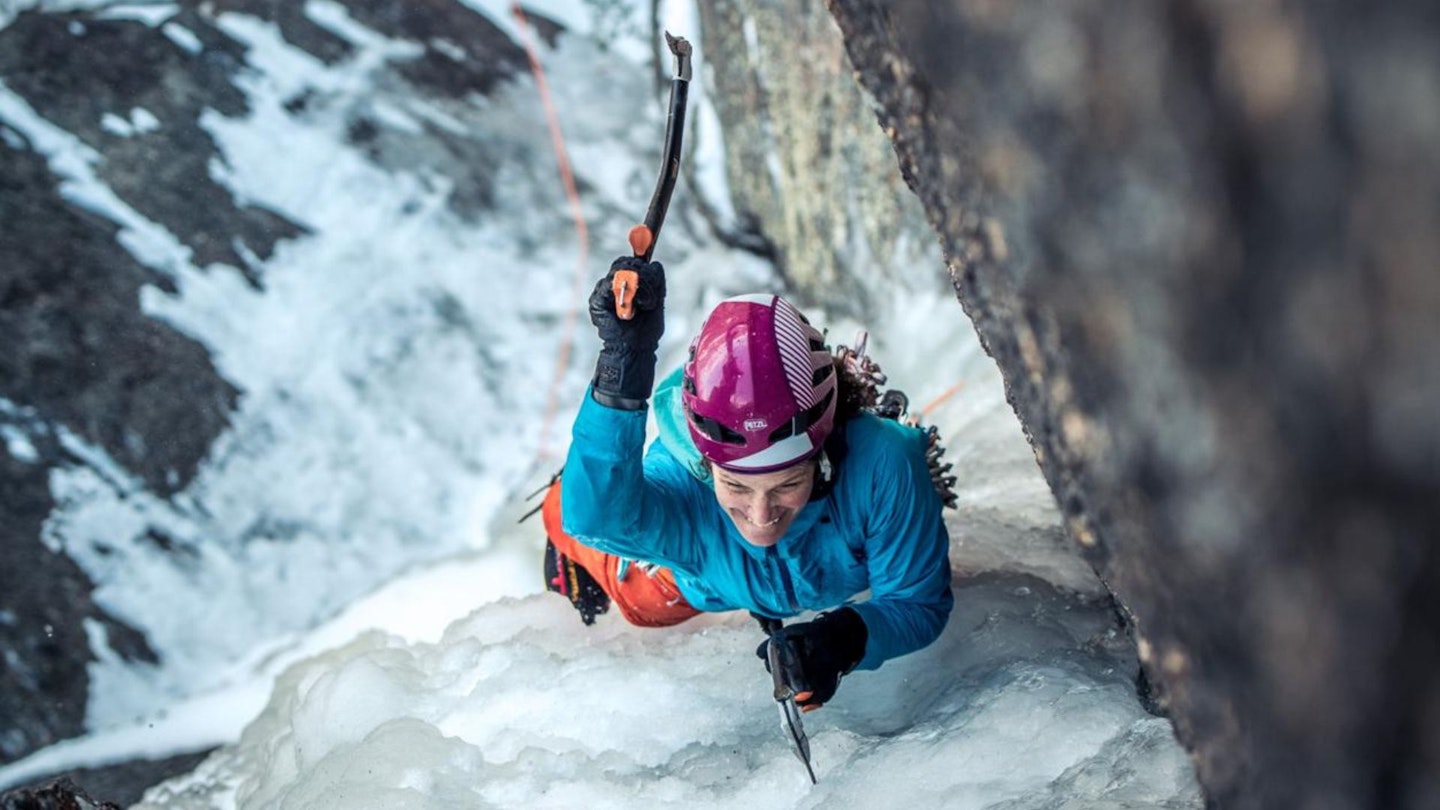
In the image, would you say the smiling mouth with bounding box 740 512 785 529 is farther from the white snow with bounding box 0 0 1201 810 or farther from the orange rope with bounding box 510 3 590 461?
the orange rope with bounding box 510 3 590 461

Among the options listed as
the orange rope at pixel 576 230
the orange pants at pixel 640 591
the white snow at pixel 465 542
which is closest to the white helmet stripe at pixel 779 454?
the white snow at pixel 465 542

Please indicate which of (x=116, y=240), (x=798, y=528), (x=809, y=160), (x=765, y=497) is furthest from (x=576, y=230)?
(x=765, y=497)

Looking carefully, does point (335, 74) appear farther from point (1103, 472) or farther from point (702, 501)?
point (1103, 472)

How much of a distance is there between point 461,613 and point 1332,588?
3974 mm

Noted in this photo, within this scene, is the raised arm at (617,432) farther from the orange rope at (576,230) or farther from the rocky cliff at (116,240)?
the rocky cliff at (116,240)

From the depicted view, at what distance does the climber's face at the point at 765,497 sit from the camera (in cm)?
211

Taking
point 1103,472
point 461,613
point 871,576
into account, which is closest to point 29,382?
point 461,613

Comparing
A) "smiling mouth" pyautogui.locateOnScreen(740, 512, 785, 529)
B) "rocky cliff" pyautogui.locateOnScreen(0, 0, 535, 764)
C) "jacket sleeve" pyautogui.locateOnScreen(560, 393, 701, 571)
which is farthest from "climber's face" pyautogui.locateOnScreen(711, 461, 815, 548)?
"rocky cliff" pyautogui.locateOnScreen(0, 0, 535, 764)

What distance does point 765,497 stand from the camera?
6.96 feet

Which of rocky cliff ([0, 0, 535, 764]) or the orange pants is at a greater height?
the orange pants

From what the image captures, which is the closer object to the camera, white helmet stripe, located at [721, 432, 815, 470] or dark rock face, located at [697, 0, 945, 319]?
white helmet stripe, located at [721, 432, 815, 470]

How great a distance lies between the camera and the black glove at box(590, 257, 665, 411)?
1979mm

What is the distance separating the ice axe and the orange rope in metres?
3.23

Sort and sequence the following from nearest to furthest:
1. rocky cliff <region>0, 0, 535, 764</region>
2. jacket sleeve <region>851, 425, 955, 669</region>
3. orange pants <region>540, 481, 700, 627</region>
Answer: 1. jacket sleeve <region>851, 425, 955, 669</region>
2. orange pants <region>540, 481, 700, 627</region>
3. rocky cliff <region>0, 0, 535, 764</region>
